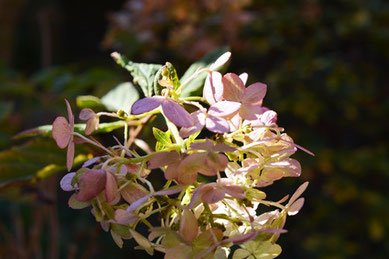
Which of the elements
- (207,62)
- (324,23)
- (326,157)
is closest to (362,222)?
(326,157)

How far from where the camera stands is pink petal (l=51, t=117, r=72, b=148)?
1.30ft

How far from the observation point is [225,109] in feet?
1.20

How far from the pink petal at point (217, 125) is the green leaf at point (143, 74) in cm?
22

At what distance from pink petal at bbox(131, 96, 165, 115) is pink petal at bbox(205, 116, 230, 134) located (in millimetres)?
48

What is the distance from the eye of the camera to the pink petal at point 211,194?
34 centimetres

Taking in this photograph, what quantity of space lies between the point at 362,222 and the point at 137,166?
174 cm

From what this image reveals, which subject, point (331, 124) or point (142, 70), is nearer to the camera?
point (142, 70)

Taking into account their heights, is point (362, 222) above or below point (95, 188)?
below

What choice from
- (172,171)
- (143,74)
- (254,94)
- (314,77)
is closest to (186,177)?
(172,171)

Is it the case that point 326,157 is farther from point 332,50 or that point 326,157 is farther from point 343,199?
point 332,50

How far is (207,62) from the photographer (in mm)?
619

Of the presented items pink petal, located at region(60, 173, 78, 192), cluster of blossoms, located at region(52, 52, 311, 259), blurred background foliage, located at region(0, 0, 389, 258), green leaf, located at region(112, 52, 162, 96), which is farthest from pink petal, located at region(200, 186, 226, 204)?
blurred background foliage, located at region(0, 0, 389, 258)

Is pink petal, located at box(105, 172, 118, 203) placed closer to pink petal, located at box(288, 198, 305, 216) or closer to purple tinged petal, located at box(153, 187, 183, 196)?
purple tinged petal, located at box(153, 187, 183, 196)

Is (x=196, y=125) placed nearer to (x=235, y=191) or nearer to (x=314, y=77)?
(x=235, y=191)
